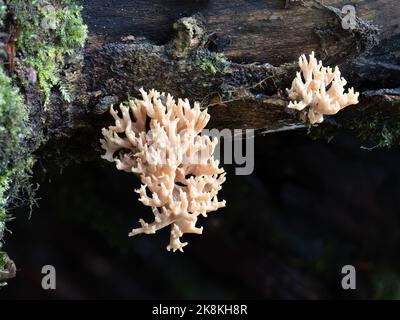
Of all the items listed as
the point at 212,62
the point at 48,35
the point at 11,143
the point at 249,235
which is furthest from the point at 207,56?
the point at 249,235

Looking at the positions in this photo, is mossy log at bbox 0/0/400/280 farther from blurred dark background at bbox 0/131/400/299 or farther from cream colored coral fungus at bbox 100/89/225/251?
blurred dark background at bbox 0/131/400/299

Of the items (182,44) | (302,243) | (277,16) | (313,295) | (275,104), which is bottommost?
(313,295)

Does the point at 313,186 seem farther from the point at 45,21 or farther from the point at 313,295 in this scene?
the point at 45,21

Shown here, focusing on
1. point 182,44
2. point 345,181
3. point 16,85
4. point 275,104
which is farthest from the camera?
point 345,181

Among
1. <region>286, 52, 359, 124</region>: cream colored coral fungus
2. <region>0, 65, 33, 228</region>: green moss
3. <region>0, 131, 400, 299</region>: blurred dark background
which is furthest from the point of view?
<region>0, 131, 400, 299</region>: blurred dark background

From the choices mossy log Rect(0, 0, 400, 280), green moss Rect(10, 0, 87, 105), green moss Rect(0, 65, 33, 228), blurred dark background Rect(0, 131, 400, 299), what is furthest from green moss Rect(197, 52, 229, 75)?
blurred dark background Rect(0, 131, 400, 299)

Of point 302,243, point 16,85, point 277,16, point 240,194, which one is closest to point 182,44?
point 277,16
